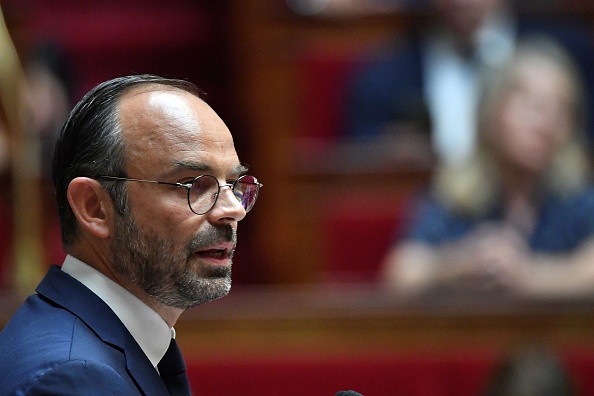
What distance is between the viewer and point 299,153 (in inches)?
75.9

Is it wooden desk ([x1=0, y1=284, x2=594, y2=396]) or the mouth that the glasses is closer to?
the mouth

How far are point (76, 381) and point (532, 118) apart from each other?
116 centimetres

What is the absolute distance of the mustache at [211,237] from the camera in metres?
0.70

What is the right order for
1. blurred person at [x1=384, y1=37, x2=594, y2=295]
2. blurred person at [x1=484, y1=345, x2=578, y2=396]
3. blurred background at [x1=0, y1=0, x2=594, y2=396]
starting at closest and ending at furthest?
blurred person at [x1=484, y1=345, x2=578, y2=396], blurred background at [x1=0, y1=0, x2=594, y2=396], blurred person at [x1=384, y1=37, x2=594, y2=295]

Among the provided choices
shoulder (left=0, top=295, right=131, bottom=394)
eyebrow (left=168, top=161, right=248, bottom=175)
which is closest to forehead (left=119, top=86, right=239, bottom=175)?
eyebrow (left=168, top=161, right=248, bottom=175)

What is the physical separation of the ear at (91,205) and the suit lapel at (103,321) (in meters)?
0.04

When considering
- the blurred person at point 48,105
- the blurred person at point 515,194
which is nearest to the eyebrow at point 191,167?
the blurred person at point 515,194

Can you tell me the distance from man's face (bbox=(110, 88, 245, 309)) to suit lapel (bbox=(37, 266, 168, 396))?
3cm

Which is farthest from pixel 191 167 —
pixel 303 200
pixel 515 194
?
pixel 303 200

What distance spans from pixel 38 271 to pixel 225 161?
3.81 feet

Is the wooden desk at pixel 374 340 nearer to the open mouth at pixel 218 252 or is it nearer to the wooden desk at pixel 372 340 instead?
the wooden desk at pixel 372 340

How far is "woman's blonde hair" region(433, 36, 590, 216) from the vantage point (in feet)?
5.43

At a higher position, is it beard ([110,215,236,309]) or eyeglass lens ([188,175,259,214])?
Result: eyeglass lens ([188,175,259,214])

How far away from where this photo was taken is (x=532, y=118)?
1.64 m
